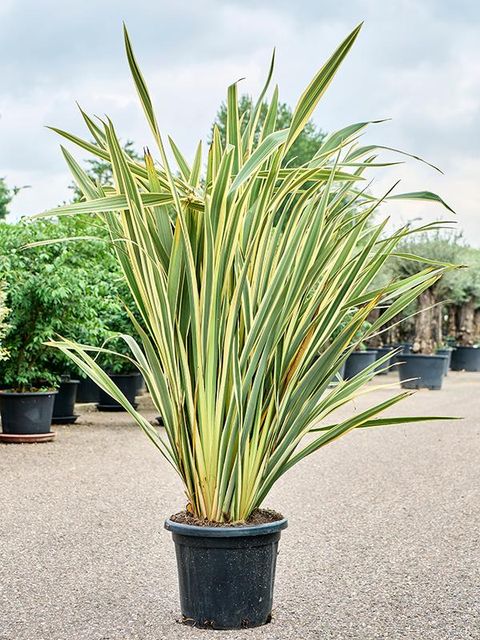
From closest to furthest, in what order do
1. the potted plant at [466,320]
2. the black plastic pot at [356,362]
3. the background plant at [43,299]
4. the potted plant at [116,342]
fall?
the background plant at [43,299] → the potted plant at [116,342] → the black plastic pot at [356,362] → the potted plant at [466,320]

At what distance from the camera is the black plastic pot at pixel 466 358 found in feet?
61.8

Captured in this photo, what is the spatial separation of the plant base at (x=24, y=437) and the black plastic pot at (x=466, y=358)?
41.9 feet

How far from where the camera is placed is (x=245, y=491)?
2941 mm

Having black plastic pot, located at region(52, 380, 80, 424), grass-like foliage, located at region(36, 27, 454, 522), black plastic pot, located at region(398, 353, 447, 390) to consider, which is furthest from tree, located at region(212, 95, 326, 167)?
grass-like foliage, located at region(36, 27, 454, 522)

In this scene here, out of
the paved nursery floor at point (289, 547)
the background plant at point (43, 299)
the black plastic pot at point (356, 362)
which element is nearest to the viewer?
the paved nursery floor at point (289, 547)

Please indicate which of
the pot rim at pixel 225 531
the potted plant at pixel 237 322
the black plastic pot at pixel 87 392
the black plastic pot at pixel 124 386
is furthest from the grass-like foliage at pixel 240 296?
the black plastic pot at pixel 87 392

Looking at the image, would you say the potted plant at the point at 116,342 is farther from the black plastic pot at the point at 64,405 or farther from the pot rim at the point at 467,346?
the pot rim at the point at 467,346

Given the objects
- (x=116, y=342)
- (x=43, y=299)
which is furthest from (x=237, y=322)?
(x=116, y=342)

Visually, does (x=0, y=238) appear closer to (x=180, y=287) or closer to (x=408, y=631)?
(x=180, y=287)

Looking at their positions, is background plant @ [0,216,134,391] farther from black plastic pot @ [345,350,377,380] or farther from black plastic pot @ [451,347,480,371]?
black plastic pot @ [451,347,480,371]

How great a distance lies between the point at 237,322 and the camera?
9.39 feet

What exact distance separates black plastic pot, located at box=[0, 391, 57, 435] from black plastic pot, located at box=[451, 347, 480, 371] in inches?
503

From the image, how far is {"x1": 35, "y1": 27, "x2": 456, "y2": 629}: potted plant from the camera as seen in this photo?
2791 millimetres

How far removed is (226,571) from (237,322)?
77 centimetres
